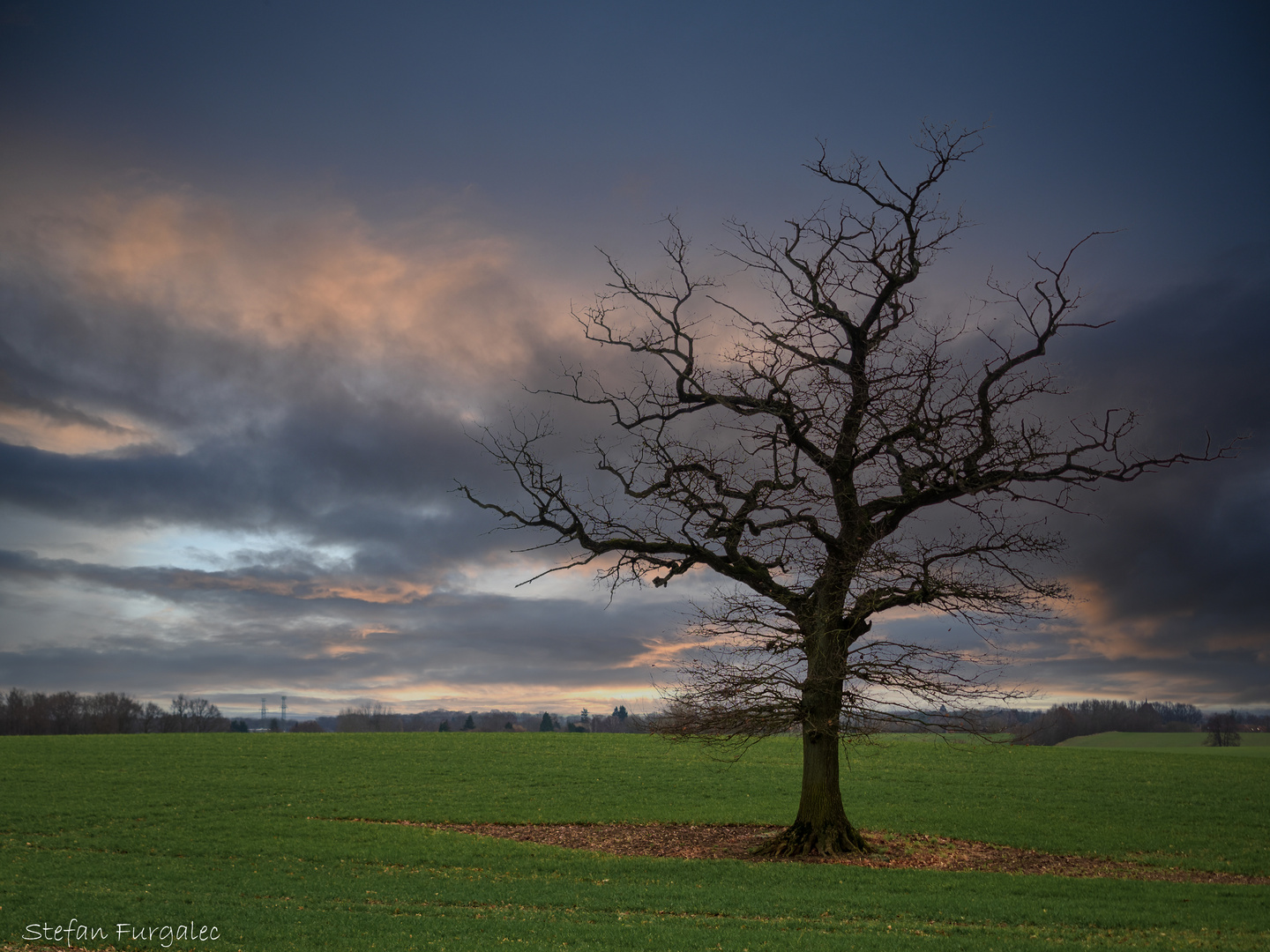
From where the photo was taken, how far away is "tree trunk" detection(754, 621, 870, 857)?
2039cm

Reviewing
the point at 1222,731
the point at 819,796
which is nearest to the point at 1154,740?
the point at 1222,731

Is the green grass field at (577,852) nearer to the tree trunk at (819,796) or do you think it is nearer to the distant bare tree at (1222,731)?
the tree trunk at (819,796)

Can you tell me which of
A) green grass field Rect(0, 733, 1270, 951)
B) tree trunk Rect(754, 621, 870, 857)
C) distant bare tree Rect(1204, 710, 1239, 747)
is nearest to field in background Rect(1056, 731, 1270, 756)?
distant bare tree Rect(1204, 710, 1239, 747)

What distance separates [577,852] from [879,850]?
7.95 meters

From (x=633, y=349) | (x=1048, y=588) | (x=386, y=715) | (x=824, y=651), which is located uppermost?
(x=633, y=349)

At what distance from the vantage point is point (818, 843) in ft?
68.9

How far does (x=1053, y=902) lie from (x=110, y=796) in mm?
34177

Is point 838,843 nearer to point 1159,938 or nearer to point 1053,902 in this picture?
point 1053,902

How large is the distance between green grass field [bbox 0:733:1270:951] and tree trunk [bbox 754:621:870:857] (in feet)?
4.94

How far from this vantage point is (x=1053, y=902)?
17.1 m

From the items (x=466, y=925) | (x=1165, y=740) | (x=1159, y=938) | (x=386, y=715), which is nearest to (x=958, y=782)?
(x=1159, y=938)

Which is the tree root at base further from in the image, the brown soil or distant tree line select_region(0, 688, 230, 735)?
distant tree line select_region(0, 688, 230, 735)

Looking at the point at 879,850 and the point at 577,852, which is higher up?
the point at 879,850

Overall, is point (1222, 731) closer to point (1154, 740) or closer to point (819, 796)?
point (1154, 740)
